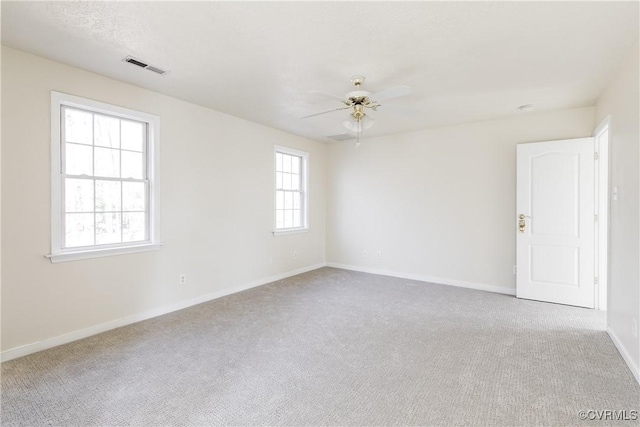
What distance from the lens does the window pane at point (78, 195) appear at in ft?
10.2

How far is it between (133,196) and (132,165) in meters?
0.35

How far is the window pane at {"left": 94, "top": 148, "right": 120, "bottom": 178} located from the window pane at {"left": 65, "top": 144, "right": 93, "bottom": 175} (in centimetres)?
6

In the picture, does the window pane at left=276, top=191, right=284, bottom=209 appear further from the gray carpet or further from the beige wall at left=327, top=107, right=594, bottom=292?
the gray carpet

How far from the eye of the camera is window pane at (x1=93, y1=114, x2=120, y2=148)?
3309mm

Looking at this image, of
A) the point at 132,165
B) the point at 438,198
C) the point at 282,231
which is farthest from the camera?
the point at 282,231

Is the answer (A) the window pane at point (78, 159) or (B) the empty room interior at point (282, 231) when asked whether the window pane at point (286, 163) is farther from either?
(A) the window pane at point (78, 159)

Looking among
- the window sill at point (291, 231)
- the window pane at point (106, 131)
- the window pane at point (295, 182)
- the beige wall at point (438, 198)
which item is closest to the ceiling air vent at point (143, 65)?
the window pane at point (106, 131)

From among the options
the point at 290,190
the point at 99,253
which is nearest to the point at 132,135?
the point at 99,253

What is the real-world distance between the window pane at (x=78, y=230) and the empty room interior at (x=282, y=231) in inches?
0.7

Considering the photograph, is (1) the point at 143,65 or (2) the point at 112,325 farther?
(2) the point at 112,325

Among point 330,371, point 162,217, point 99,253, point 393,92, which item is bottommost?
point 330,371

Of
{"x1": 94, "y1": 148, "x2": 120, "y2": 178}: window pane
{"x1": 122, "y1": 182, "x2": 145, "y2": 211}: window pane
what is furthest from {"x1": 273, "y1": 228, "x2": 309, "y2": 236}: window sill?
{"x1": 94, "y1": 148, "x2": 120, "y2": 178}: window pane

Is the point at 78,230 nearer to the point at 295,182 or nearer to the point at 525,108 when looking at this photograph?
the point at 295,182

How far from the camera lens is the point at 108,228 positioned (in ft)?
11.2
